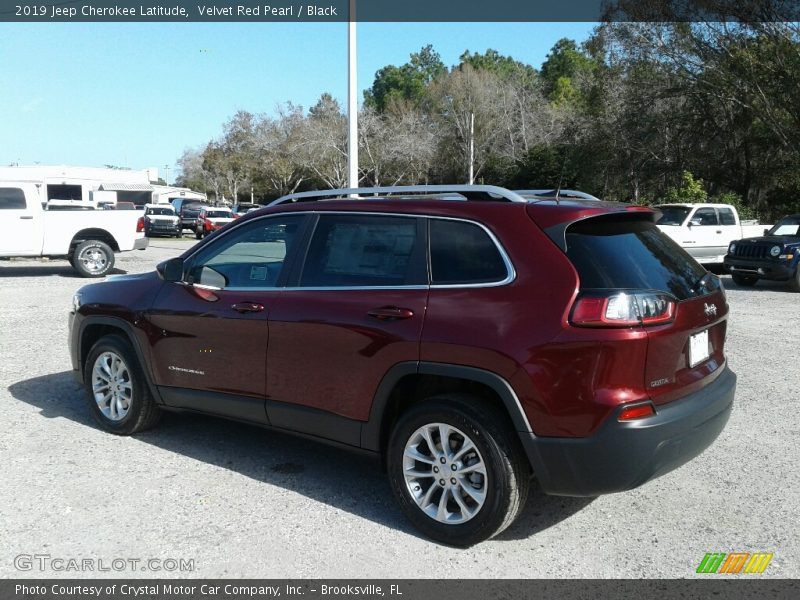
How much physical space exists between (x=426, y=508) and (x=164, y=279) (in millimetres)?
2472

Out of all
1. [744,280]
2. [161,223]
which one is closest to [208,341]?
[744,280]

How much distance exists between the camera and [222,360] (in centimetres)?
474

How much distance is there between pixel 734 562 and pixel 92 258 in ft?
51.8

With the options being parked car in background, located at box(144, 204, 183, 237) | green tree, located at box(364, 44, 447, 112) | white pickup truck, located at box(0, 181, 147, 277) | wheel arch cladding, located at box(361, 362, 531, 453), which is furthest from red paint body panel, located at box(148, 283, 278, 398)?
green tree, located at box(364, 44, 447, 112)

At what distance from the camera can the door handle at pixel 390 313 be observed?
3908 millimetres

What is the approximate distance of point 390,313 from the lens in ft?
13.0

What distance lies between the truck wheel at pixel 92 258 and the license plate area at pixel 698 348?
15268 millimetres

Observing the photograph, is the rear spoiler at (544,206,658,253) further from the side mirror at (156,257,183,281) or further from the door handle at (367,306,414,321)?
the side mirror at (156,257,183,281)

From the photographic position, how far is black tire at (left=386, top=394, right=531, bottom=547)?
143 inches

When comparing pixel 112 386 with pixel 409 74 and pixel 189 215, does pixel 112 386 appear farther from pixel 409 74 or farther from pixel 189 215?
pixel 409 74

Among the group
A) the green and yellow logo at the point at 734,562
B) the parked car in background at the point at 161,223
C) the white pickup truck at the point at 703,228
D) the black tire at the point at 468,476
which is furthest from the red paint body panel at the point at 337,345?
the parked car in background at the point at 161,223

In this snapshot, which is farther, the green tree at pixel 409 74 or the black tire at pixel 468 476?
the green tree at pixel 409 74

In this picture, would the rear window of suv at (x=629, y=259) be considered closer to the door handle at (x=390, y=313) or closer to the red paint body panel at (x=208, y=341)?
the door handle at (x=390, y=313)

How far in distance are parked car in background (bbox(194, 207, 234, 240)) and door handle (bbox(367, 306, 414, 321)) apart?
3140 cm
